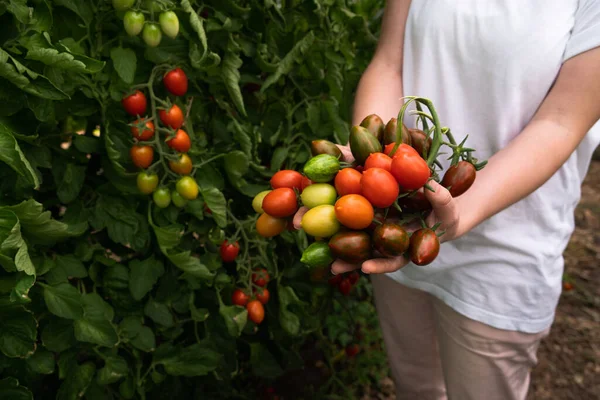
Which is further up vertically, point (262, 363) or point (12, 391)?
point (12, 391)

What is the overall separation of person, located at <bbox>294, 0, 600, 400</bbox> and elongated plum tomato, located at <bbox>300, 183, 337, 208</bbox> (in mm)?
104

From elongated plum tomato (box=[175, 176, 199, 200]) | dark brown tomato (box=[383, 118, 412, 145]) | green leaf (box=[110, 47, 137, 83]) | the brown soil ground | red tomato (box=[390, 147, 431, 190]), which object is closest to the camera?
red tomato (box=[390, 147, 431, 190])

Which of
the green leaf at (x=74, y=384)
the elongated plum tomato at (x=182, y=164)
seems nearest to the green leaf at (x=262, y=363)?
the green leaf at (x=74, y=384)

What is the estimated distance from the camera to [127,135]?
3.51ft

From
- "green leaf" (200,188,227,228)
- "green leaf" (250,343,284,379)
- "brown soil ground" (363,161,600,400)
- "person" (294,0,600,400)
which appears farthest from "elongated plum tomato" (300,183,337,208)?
"brown soil ground" (363,161,600,400)

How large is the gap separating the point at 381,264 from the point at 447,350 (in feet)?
1.72

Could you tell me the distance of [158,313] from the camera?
1188mm

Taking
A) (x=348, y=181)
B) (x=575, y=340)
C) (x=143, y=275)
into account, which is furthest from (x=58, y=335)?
(x=575, y=340)

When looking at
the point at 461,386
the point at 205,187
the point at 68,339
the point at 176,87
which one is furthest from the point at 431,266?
the point at 68,339

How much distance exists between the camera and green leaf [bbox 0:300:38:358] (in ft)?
2.82

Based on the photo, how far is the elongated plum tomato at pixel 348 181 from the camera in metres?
0.80

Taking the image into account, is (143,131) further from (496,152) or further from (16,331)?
(496,152)

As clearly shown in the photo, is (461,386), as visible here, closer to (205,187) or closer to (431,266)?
(431,266)

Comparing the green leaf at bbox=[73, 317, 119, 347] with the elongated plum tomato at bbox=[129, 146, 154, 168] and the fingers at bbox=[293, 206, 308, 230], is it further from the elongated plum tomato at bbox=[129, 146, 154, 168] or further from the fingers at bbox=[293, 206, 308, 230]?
the fingers at bbox=[293, 206, 308, 230]
